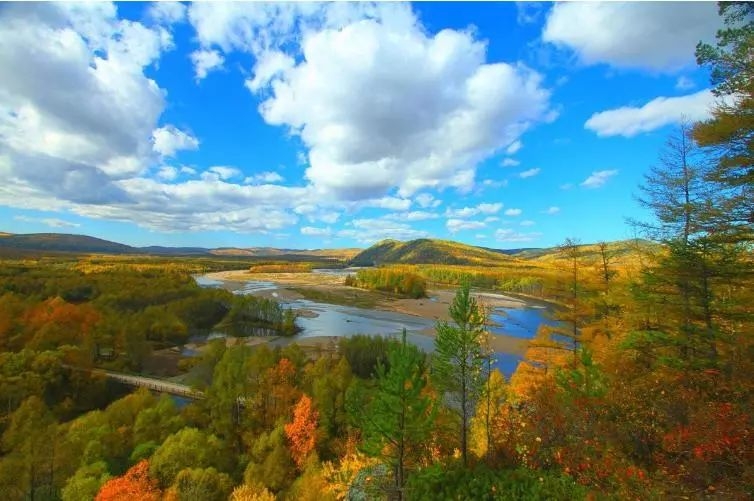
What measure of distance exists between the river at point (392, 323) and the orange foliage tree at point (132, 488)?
1581 inches

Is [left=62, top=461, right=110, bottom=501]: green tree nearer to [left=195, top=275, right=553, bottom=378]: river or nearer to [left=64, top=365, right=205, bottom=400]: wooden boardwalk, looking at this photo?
[left=64, top=365, right=205, bottom=400]: wooden boardwalk

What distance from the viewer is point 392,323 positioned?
85.8m

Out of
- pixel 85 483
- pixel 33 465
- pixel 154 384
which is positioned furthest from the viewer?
pixel 154 384

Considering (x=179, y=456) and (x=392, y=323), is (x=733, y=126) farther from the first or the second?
(x=392, y=323)

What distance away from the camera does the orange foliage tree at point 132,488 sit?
23.5 m

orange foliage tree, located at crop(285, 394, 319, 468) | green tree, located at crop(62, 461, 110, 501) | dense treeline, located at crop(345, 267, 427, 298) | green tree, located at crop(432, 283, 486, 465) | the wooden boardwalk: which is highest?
green tree, located at crop(432, 283, 486, 465)

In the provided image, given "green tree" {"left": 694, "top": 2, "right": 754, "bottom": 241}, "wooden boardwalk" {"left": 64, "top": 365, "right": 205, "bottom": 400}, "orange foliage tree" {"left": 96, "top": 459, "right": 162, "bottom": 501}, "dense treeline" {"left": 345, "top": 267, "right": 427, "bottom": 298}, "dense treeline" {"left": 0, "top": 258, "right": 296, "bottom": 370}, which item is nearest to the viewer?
"green tree" {"left": 694, "top": 2, "right": 754, "bottom": 241}

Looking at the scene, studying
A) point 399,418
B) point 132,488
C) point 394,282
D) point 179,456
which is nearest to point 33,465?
point 132,488

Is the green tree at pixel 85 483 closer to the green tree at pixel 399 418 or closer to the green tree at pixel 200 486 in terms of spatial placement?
the green tree at pixel 200 486

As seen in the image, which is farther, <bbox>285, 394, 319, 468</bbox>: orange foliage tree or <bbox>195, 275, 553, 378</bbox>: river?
<bbox>195, 275, 553, 378</bbox>: river

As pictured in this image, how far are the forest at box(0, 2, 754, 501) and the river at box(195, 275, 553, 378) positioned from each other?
28.6 metres

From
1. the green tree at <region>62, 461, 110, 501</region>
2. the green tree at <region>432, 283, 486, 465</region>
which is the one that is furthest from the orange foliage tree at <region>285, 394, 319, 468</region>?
the green tree at <region>432, 283, 486, 465</region>

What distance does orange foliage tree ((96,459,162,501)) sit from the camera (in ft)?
77.2

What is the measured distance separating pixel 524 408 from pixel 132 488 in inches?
988
